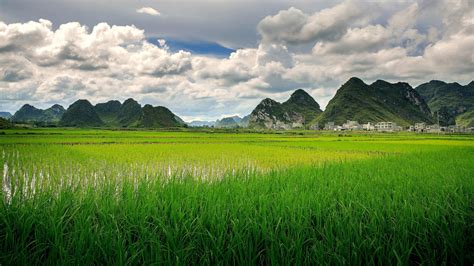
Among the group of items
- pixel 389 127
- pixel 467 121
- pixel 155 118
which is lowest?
pixel 389 127

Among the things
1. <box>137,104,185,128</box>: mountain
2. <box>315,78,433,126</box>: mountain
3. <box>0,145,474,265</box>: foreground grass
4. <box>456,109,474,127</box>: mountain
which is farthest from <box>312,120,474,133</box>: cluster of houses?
<box>0,145,474,265</box>: foreground grass

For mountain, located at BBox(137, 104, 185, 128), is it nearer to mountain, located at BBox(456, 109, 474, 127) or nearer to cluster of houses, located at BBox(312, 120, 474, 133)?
cluster of houses, located at BBox(312, 120, 474, 133)

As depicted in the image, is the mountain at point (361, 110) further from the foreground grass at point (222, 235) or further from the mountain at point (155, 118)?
the foreground grass at point (222, 235)

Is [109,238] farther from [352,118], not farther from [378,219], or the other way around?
[352,118]

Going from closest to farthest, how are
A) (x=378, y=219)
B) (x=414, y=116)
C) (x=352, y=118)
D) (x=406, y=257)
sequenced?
(x=406, y=257), (x=378, y=219), (x=352, y=118), (x=414, y=116)

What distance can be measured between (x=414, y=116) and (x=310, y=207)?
215 metres

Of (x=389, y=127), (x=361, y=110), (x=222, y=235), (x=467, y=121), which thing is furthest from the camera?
(x=467, y=121)

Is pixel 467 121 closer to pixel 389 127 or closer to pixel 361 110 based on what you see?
pixel 361 110

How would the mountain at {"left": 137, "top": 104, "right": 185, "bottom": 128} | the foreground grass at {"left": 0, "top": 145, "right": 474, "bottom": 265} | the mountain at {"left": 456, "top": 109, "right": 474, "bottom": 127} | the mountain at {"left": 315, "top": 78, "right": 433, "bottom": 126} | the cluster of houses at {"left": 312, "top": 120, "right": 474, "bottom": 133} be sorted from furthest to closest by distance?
1. the mountain at {"left": 137, "top": 104, "right": 185, "bottom": 128}
2. the mountain at {"left": 315, "top": 78, "right": 433, "bottom": 126}
3. the mountain at {"left": 456, "top": 109, "right": 474, "bottom": 127}
4. the cluster of houses at {"left": 312, "top": 120, "right": 474, "bottom": 133}
5. the foreground grass at {"left": 0, "top": 145, "right": 474, "bottom": 265}

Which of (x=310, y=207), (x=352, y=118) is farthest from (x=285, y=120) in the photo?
(x=310, y=207)

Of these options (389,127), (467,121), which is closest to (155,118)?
(389,127)

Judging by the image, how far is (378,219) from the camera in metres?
3.15

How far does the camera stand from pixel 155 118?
159250 millimetres

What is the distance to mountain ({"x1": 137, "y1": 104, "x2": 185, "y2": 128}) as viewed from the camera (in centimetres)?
15394
